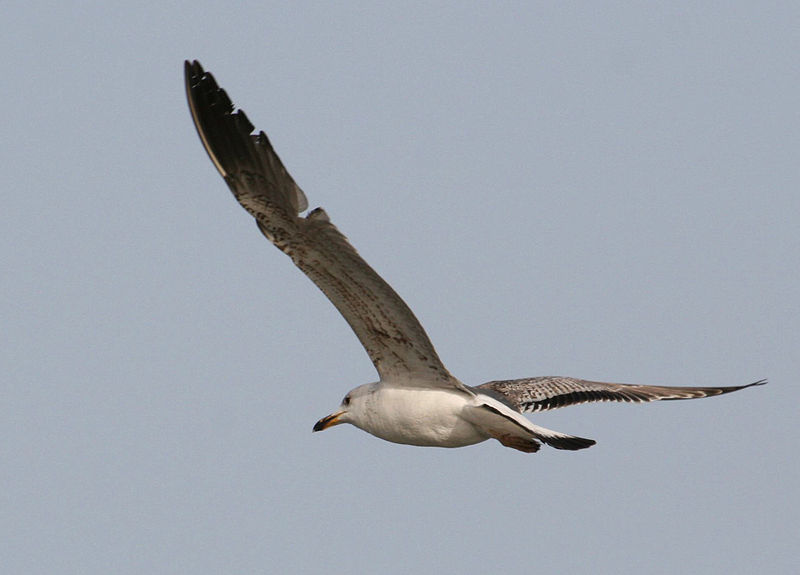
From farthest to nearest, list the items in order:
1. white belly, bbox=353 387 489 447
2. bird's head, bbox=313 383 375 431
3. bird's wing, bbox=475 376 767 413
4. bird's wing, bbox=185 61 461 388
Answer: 1. bird's wing, bbox=475 376 767 413
2. bird's head, bbox=313 383 375 431
3. white belly, bbox=353 387 489 447
4. bird's wing, bbox=185 61 461 388

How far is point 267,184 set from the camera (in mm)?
10102

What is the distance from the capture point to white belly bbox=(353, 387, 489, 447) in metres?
11.5

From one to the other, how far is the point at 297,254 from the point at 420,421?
232 cm

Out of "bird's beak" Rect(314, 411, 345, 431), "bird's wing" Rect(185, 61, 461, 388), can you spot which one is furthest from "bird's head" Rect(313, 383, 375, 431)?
"bird's wing" Rect(185, 61, 461, 388)

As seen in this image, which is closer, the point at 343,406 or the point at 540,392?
the point at 343,406

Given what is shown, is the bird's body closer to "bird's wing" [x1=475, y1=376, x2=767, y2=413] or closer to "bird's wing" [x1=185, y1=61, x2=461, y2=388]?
"bird's wing" [x1=185, y1=61, x2=461, y2=388]

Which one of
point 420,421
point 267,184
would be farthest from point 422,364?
point 267,184

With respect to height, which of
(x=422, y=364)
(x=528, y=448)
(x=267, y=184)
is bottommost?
(x=528, y=448)

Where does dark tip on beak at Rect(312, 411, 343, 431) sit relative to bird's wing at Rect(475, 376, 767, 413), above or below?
below

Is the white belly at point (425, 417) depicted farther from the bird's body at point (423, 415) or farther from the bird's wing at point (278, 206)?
the bird's wing at point (278, 206)

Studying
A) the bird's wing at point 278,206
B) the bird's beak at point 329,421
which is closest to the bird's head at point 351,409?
the bird's beak at point 329,421

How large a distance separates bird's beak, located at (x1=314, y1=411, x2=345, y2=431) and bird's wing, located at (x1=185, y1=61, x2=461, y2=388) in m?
2.21

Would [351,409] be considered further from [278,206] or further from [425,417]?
[278,206]

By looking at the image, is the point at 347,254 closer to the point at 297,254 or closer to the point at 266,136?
the point at 297,254
